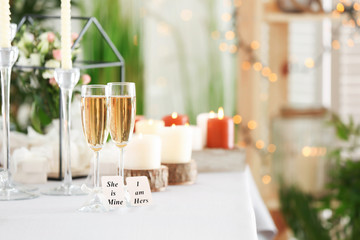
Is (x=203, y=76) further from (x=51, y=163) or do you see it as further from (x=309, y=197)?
(x=51, y=163)

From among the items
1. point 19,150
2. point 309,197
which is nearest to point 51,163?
point 19,150

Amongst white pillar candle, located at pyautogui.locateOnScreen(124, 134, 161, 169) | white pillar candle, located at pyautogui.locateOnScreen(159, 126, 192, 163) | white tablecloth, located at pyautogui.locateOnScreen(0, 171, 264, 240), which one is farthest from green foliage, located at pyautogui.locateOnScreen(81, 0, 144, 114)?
white tablecloth, located at pyautogui.locateOnScreen(0, 171, 264, 240)

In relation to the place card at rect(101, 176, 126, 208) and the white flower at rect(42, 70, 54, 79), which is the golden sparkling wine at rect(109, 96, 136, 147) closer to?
the place card at rect(101, 176, 126, 208)

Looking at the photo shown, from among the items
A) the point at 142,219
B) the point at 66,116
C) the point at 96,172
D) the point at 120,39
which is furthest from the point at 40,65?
the point at 120,39

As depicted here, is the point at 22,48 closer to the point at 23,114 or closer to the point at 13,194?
the point at 13,194

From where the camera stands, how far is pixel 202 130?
187 centimetres

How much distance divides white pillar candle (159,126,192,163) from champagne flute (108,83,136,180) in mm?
313

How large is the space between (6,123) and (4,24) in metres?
0.22

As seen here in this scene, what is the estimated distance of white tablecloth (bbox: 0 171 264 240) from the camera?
1.03 metres

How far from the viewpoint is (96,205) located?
3.95ft

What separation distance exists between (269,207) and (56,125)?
2.13 m

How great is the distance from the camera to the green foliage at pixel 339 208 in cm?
323

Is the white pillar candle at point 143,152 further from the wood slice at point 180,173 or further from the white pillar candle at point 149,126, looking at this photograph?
the white pillar candle at point 149,126

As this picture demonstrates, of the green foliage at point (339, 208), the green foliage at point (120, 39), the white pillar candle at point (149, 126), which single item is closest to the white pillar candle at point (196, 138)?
the white pillar candle at point (149, 126)
